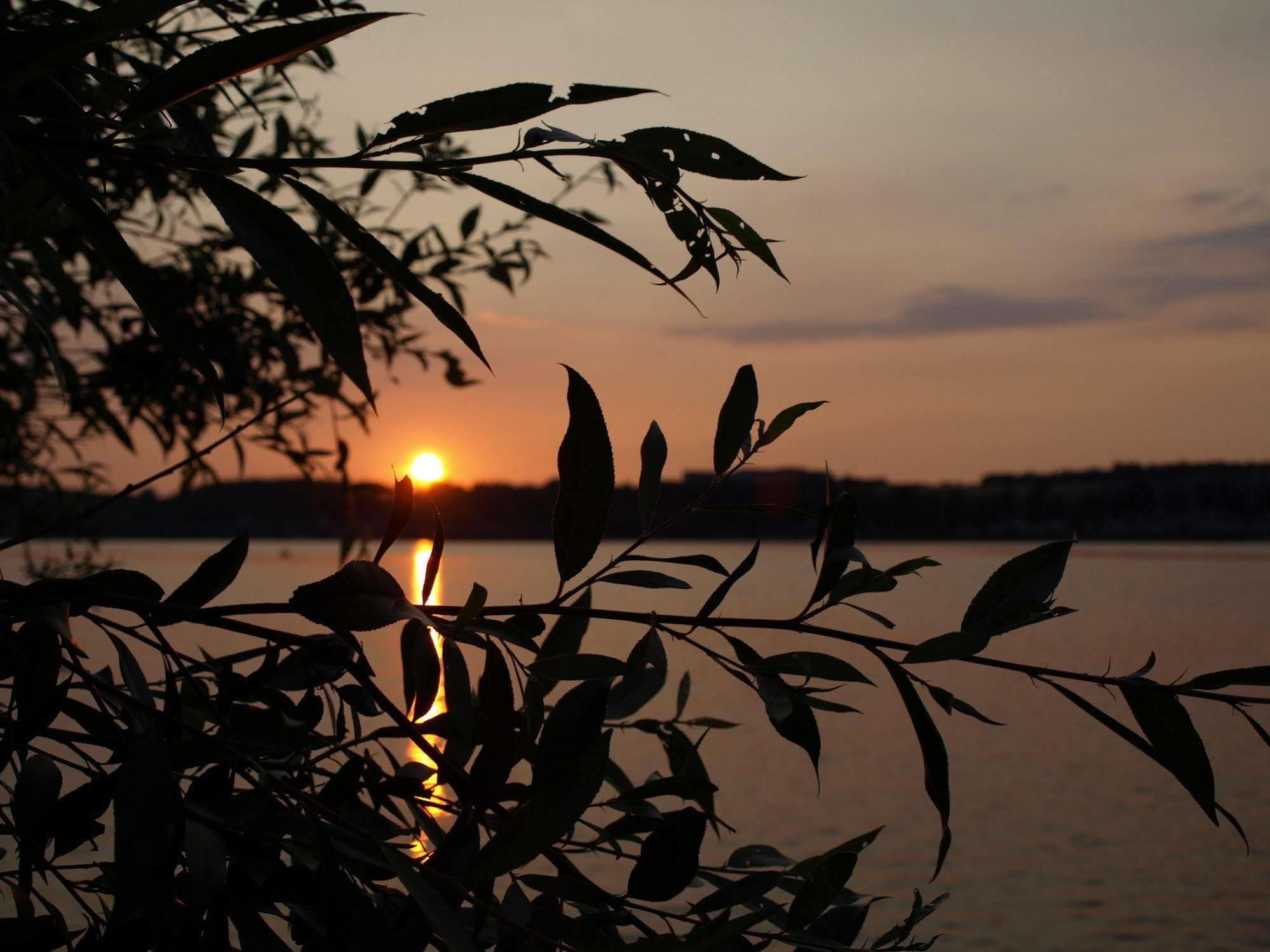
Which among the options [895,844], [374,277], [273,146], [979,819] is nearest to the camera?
[273,146]

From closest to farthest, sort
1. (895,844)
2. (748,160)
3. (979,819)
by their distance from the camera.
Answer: (748,160) → (895,844) → (979,819)

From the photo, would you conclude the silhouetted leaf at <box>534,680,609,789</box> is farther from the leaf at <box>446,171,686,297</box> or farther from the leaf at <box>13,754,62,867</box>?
the leaf at <box>13,754,62,867</box>

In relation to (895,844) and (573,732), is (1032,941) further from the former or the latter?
(573,732)

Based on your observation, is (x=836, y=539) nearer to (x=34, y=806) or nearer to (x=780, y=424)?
(x=780, y=424)

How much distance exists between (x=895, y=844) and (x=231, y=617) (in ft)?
28.7

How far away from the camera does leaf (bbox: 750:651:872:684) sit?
87 cm

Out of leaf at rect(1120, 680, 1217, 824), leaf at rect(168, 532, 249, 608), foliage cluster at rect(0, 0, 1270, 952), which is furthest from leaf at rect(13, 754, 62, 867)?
leaf at rect(1120, 680, 1217, 824)

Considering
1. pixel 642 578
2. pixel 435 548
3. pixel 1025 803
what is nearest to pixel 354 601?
pixel 435 548

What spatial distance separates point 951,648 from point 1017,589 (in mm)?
90

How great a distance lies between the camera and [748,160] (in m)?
0.84

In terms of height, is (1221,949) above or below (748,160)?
below

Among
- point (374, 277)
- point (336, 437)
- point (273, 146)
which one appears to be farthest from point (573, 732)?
point (374, 277)

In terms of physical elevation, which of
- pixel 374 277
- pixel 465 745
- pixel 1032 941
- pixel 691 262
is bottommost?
pixel 1032 941

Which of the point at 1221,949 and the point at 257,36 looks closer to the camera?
the point at 257,36
